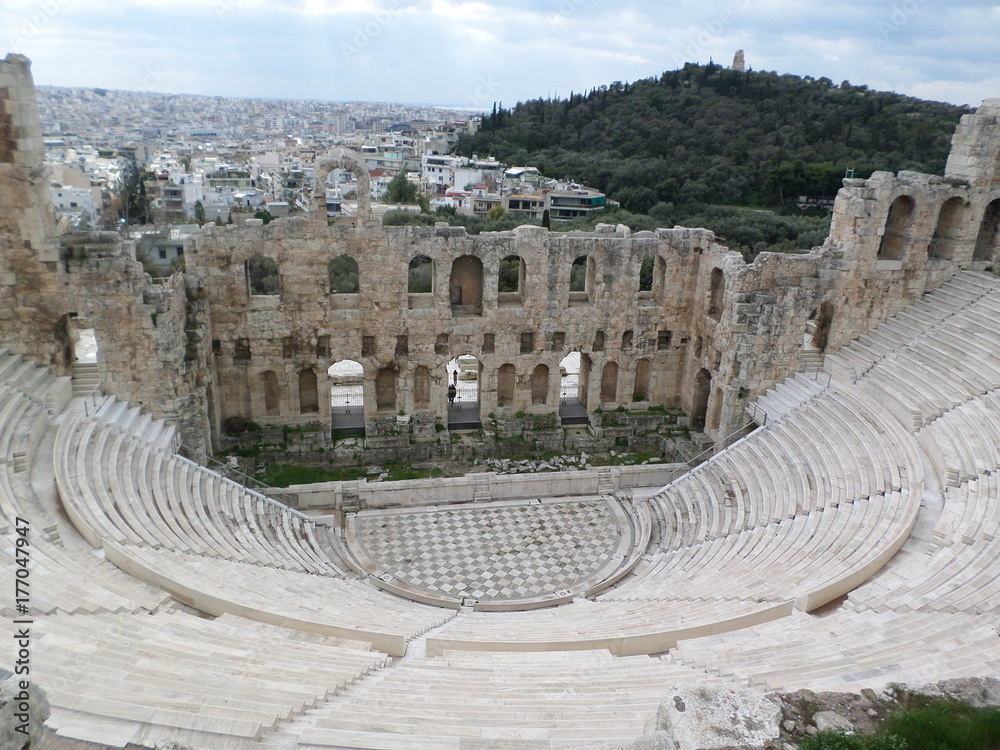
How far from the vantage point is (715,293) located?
2473 cm

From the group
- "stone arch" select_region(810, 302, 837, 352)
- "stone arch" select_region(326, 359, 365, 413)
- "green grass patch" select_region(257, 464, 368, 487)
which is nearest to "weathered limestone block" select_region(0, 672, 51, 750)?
"green grass patch" select_region(257, 464, 368, 487)

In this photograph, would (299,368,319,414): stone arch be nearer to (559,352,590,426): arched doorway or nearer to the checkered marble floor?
the checkered marble floor

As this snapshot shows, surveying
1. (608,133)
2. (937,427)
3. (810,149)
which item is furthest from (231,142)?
(937,427)

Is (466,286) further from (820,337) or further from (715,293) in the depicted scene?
(820,337)

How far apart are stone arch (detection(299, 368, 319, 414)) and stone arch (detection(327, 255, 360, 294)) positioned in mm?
14631

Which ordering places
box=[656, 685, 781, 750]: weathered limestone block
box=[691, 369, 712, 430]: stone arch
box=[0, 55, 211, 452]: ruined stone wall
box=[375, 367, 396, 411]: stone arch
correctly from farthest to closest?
1. box=[691, 369, 712, 430]: stone arch
2. box=[375, 367, 396, 411]: stone arch
3. box=[0, 55, 211, 452]: ruined stone wall
4. box=[656, 685, 781, 750]: weathered limestone block

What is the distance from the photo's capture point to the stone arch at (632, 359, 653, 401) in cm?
2592

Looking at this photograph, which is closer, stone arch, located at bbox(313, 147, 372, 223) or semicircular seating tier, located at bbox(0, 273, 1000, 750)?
semicircular seating tier, located at bbox(0, 273, 1000, 750)

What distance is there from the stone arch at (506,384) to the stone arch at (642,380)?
4.52 m

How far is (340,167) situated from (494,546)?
12.0m

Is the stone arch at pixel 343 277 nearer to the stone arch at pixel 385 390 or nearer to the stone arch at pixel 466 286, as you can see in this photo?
the stone arch at pixel 466 286

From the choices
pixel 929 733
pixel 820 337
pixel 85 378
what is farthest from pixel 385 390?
pixel 929 733

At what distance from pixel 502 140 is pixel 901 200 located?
72391 mm

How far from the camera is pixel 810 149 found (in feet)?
179
